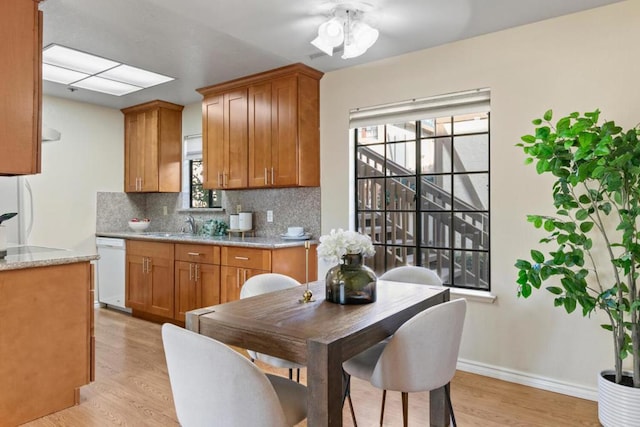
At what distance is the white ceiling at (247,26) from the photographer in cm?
254

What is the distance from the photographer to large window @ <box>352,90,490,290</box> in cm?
326

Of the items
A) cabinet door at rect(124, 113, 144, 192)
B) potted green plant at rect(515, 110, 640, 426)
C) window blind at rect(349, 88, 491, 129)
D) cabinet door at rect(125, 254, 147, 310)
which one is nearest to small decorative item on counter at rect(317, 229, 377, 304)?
potted green plant at rect(515, 110, 640, 426)

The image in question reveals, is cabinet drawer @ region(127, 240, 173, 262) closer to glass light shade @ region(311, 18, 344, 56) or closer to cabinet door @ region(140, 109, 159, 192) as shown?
cabinet door @ region(140, 109, 159, 192)

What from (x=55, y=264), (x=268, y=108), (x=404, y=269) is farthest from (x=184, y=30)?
(x=404, y=269)

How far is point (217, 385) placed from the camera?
1.23 meters

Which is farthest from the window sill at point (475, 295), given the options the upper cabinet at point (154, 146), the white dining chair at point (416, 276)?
the upper cabinet at point (154, 146)

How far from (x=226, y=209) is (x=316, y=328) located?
3449 millimetres

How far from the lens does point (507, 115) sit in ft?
9.57

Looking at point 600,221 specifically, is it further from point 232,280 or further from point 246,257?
point 232,280

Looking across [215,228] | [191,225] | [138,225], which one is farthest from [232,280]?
[138,225]

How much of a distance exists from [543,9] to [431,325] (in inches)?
87.9

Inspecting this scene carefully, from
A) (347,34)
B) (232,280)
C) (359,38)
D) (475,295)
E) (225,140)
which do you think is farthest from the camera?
(225,140)

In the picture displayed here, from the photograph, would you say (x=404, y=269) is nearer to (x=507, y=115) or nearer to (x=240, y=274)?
(x=507, y=115)

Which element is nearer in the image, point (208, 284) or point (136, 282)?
point (208, 284)
